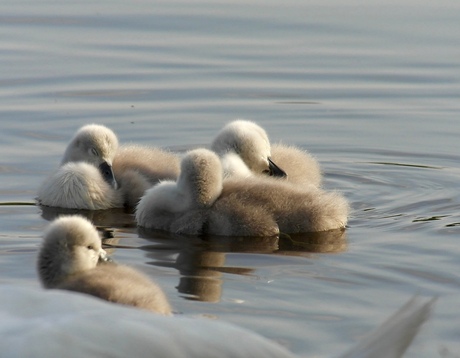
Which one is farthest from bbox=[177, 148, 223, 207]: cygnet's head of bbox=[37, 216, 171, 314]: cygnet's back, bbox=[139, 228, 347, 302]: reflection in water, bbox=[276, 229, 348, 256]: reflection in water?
bbox=[37, 216, 171, 314]: cygnet's back

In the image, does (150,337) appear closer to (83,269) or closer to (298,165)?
(83,269)

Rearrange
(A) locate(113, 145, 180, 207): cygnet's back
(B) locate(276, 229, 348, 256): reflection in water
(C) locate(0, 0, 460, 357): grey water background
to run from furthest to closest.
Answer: (A) locate(113, 145, 180, 207): cygnet's back
(B) locate(276, 229, 348, 256): reflection in water
(C) locate(0, 0, 460, 357): grey water background

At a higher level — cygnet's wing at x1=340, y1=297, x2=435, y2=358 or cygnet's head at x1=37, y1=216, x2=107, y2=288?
cygnet's wing at x1=340, y1=297, x2=435, y2=358

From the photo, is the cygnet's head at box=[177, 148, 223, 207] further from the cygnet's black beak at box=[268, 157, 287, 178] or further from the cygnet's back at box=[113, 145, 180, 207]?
the cygnet's black beak at box=[268, 157, 287, 178]

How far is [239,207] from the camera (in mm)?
7043

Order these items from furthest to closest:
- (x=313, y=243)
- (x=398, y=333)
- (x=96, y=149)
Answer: (x=96, y=149), (x=313, y=243), (x=398, y=333)

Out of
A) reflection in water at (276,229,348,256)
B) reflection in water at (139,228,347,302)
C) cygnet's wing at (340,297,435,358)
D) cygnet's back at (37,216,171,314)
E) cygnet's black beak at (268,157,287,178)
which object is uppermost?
cygnet's wing at (340,297,435,358)

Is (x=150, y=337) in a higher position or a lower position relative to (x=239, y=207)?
higher

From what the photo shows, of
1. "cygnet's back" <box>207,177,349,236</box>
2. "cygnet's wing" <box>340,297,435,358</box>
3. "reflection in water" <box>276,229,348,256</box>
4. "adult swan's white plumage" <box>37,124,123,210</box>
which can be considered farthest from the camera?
→ "adult swan's white plumage" <box>37,124,123,210</box>

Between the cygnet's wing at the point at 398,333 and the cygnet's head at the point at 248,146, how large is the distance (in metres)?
4.53

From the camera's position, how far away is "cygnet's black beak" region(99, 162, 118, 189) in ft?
26.2

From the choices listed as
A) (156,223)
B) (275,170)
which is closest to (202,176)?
(156,223)

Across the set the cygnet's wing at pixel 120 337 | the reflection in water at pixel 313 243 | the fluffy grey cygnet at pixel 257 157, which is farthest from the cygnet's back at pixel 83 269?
the fluffy grey cygnet at pixel 257 157

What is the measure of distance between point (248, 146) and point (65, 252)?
286 cm
